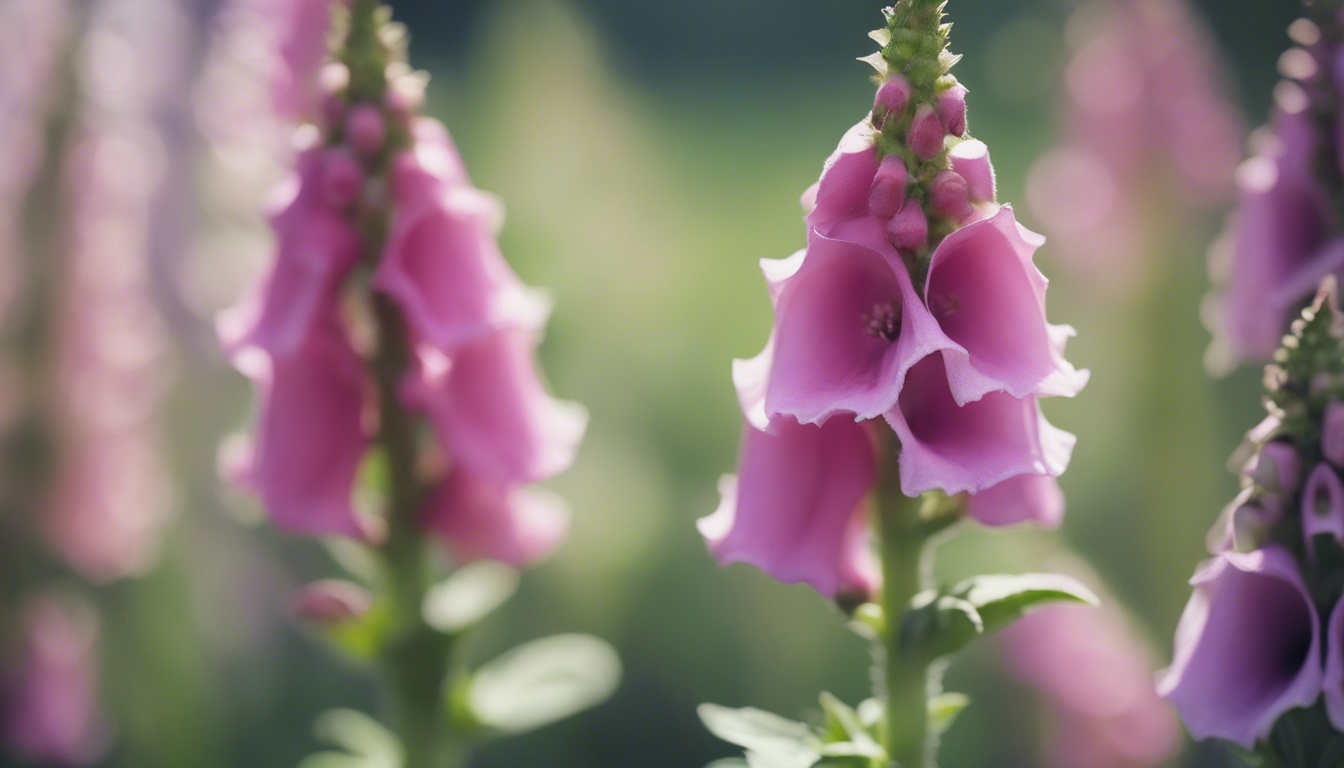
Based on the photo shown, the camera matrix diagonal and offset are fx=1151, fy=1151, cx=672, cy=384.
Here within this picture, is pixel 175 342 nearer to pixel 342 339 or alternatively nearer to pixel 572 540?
pixel 572 540

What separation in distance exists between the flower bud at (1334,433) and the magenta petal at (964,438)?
0.54ft

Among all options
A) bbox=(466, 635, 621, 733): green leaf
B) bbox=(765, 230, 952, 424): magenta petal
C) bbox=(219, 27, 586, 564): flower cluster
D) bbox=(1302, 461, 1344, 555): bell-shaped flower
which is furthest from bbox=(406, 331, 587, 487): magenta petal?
bbox=(1302, 461, 1344, 555): bell-shaped flower

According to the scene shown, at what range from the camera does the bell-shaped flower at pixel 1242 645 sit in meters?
0.76

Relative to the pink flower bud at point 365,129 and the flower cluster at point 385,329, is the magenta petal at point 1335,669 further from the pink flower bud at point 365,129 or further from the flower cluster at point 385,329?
the pink flower bud at point 365,129

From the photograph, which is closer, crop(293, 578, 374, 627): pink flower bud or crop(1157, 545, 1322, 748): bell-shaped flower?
crop(1157, 545, 1322, 748): bell-shaped flower

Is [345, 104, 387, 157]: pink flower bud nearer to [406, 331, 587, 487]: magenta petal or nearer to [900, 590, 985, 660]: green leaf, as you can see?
[406, 331, 587, 487]: magenta petal

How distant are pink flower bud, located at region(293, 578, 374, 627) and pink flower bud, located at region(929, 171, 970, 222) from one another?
664mm

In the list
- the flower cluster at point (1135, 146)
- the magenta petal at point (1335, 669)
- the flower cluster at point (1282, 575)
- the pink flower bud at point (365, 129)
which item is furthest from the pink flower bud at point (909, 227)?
the flower cluster at point (1135, 146)

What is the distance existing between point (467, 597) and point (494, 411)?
275 millimetres

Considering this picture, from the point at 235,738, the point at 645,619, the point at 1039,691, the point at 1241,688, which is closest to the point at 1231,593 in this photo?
the point at 1241,688

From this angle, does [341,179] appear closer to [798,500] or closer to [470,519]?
[470,519]

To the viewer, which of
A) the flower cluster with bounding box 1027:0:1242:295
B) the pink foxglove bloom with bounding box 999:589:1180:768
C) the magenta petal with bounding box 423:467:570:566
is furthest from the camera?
the flower cluster with bounding box 1027:0:1242:295

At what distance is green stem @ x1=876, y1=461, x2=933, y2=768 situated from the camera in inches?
32.0

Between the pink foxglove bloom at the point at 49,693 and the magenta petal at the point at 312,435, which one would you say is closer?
the magenta petal at the point at 312,435
